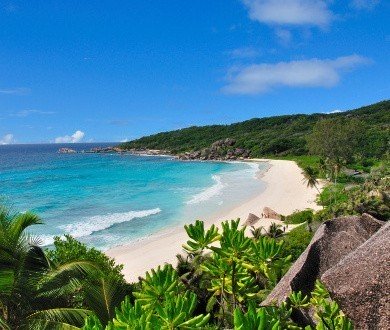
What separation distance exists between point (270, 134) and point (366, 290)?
128079 millimetres

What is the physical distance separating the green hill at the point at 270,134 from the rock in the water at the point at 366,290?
7297 centimetres

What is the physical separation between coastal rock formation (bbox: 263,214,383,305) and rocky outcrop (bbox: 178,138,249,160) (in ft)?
341

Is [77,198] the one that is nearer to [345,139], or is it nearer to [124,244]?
[124,244]

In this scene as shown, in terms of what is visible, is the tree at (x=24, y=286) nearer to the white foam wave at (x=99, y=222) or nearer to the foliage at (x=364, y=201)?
the foliage at (x=364, y=201)

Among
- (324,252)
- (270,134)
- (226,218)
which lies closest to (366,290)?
(324,252)

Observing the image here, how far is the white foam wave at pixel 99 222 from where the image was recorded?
32.8m

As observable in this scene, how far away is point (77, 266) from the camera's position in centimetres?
764

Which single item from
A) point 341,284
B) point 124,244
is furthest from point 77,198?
point 341,284

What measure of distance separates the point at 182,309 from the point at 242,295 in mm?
1129

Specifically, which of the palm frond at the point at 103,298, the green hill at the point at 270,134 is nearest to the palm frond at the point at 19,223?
the palm frond at the point at 103,298

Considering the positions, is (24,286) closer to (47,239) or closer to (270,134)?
(47,239)

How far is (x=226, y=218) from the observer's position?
3503cm

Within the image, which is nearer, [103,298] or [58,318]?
[58,318]

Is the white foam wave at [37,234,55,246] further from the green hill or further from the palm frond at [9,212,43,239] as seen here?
the green hill
